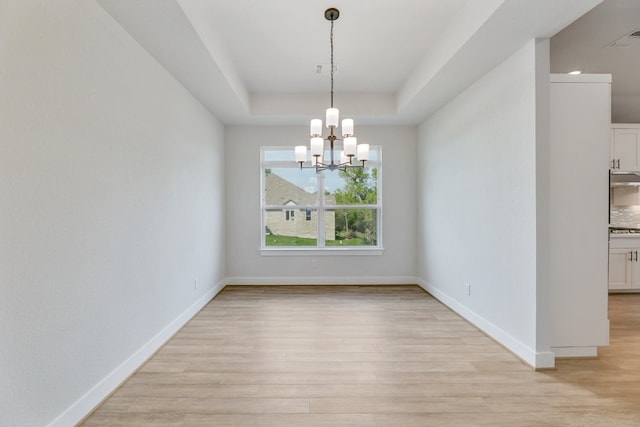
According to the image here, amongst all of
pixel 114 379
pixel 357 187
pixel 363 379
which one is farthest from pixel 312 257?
pixel 114 379

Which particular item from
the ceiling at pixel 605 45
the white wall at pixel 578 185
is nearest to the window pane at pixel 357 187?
the ceiling at pixel 605 45

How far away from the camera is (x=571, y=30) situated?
2.94 m

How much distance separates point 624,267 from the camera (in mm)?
4730

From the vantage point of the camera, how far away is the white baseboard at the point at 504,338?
2.50m

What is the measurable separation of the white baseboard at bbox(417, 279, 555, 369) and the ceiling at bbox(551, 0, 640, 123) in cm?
270

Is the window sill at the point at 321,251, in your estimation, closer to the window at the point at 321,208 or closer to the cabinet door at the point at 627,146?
the window at the point at 321,208

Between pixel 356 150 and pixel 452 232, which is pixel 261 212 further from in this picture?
pixel 452 232

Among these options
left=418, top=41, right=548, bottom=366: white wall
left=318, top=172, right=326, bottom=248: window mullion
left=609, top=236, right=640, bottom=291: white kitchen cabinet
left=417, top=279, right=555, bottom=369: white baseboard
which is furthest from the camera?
left=318, top=172, right=326, bottom=248: window mullion

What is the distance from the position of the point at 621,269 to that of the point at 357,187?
3931 millimetres

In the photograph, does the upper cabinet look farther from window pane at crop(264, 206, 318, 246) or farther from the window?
window pane at crop(264, 206, 318, 246)

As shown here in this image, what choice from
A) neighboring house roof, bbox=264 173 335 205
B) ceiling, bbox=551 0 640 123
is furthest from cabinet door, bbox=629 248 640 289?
neighboring house roof, bbox=264 173 335 205

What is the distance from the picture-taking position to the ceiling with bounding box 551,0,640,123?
2.69 m

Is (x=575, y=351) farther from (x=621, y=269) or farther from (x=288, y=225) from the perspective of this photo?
(x=288, y=225)

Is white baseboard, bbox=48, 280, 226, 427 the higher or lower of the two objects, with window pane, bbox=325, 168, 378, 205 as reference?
lower
